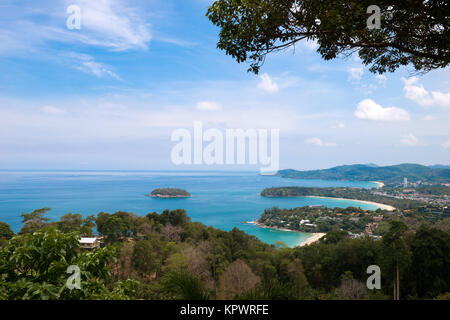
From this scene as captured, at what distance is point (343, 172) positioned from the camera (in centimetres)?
4150

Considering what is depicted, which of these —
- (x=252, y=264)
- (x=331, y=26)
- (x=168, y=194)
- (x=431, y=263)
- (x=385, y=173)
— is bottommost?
A: (x=168, y=194)

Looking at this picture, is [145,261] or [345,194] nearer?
[145,261]

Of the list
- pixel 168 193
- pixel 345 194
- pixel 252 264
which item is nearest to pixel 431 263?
pixel 252 264

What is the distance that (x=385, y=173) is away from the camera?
92.8 ft

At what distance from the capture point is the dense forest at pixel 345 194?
52.2 ft

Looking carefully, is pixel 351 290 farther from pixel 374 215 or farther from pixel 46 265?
pixel 374 215

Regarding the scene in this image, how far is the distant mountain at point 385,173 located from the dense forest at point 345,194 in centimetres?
335

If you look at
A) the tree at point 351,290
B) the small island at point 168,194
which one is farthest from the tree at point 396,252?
the small island at point 168,194

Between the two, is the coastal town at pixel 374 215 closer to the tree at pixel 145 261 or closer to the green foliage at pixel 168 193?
the tree at pixel 145 261

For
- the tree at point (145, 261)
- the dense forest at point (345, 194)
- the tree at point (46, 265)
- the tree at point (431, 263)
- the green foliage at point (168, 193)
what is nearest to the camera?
the tree at point (46, 265)

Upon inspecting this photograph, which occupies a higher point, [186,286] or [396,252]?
[186,286]

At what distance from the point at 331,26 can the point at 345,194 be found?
2956 centimetres
